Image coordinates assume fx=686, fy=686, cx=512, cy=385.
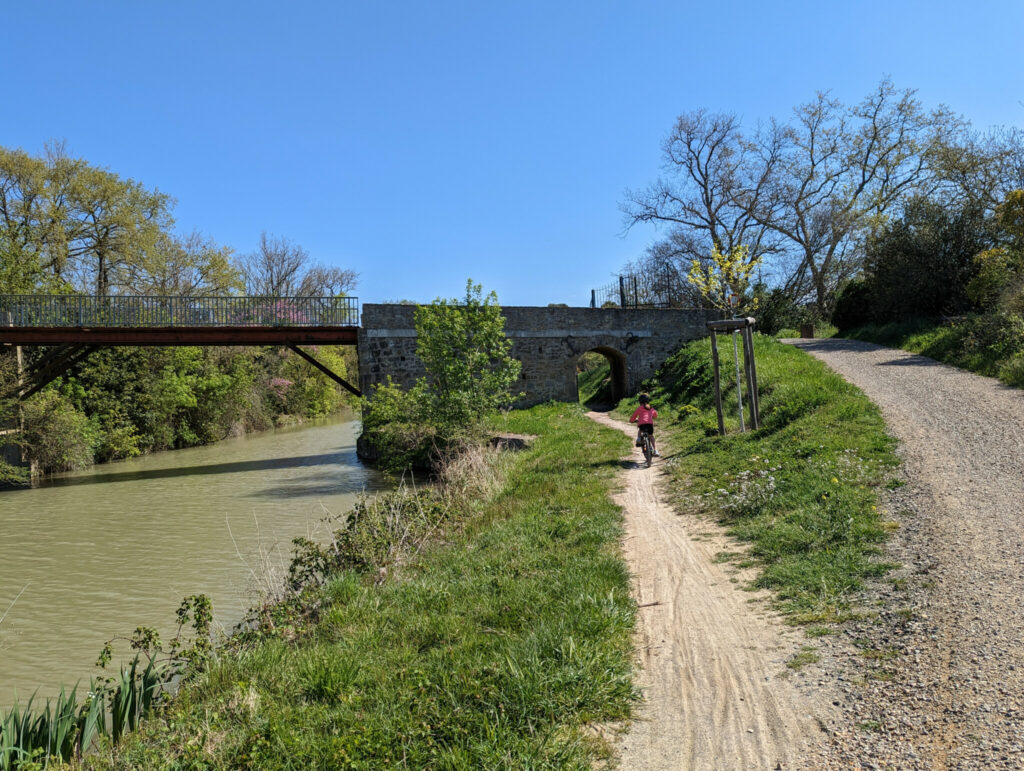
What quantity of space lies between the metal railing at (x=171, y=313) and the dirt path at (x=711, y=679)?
18.1 metres

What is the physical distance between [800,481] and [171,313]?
795 inches

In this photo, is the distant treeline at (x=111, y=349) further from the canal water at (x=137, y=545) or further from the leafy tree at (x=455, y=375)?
the leafy tree at (x=455, y=375)

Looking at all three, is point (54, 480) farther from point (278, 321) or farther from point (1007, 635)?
point (1007, 635)

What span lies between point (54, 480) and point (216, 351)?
36.9 ft

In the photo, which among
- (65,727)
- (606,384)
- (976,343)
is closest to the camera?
(65,727)

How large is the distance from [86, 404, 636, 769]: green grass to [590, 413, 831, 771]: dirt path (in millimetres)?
201

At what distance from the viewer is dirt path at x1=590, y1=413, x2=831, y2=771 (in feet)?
11.1

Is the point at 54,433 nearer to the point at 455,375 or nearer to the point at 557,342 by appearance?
the point at 455,375

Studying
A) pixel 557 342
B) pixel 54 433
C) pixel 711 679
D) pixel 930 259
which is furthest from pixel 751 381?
pixel 54 433

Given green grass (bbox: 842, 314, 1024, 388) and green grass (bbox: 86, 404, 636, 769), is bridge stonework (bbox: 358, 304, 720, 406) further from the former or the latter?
green grass (bbox: 86, 404, 636, 769)

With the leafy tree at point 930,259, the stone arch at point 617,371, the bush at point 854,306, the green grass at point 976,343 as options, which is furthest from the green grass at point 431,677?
the bush at point 854,306

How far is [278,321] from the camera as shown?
73.2 feet

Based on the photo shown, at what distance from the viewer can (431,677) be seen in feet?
13.9

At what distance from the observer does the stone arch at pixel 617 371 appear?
85.2 ft
